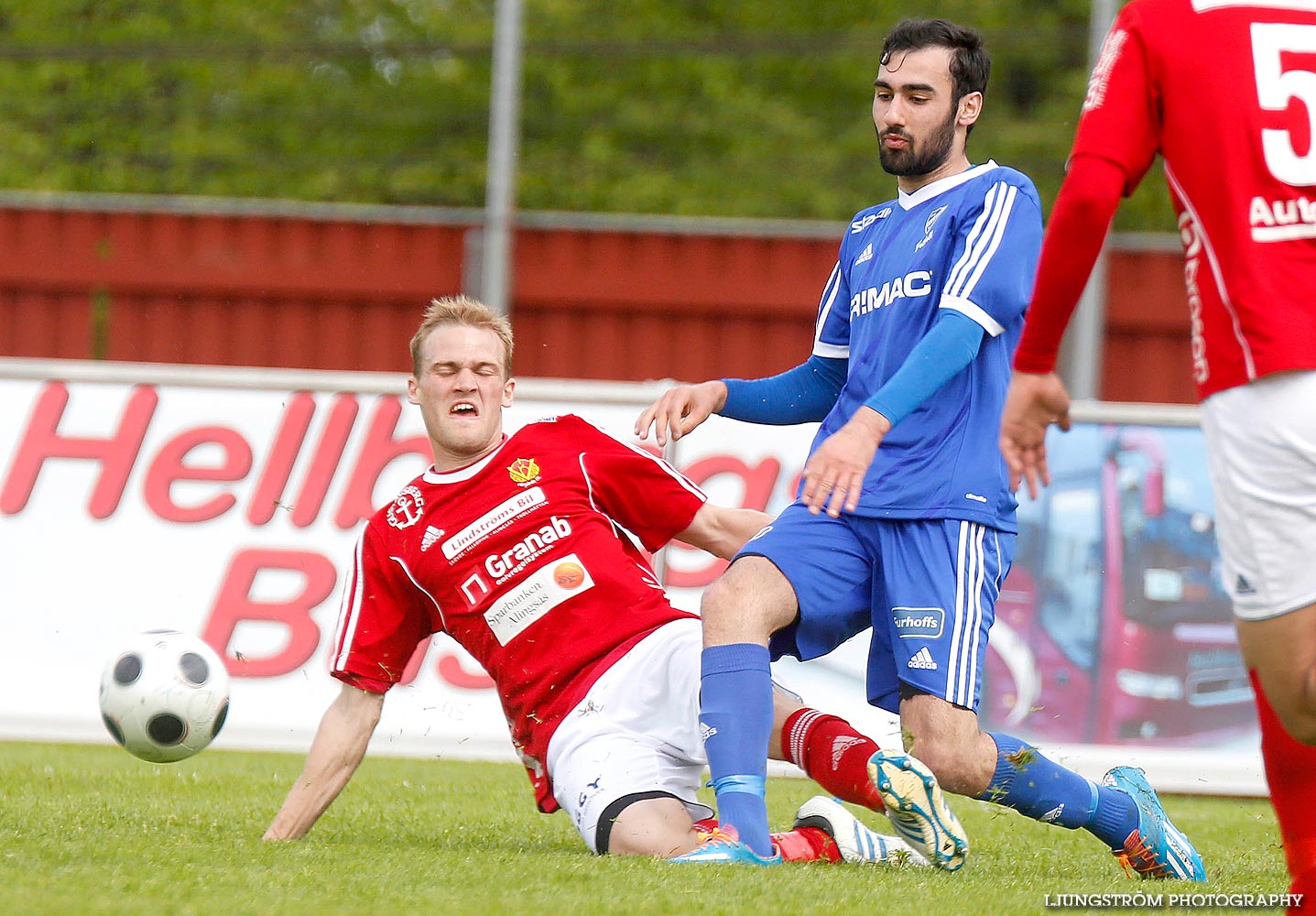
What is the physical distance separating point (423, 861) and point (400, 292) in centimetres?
857

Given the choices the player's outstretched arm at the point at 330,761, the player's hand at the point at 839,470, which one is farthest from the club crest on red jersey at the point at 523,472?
the player's hand at the point at 839,470

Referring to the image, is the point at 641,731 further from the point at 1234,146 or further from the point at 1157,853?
the point at 1234,146

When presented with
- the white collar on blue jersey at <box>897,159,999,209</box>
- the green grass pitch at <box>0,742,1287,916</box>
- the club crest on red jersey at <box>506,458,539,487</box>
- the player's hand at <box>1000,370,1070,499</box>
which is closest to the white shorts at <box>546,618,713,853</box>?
the green grass pitch at <box>0,742,1287,916</box>

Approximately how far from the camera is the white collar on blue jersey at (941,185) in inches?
163

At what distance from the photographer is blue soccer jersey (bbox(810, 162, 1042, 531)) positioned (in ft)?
12.9

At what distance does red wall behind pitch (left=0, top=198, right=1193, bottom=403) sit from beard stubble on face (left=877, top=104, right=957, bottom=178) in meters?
7.51

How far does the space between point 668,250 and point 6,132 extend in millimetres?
9341

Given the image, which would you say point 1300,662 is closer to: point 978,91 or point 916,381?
point 916,381

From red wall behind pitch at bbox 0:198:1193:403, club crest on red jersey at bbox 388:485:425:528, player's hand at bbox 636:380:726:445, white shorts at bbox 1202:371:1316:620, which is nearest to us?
white shorts at bbox 1202:371:1316:620

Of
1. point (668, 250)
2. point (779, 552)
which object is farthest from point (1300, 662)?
point (668, 250)

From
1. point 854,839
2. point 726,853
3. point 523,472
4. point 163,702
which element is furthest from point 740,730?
point 163,702

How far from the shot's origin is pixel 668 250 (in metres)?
12.0

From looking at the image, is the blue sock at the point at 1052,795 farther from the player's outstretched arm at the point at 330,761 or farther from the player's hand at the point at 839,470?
the player's outstretched arm at the point at 330,761

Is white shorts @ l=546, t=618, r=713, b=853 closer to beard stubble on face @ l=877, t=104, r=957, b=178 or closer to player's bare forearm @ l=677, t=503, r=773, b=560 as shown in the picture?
player's bare forearm @ l=677, t=503, r=773, b=560
